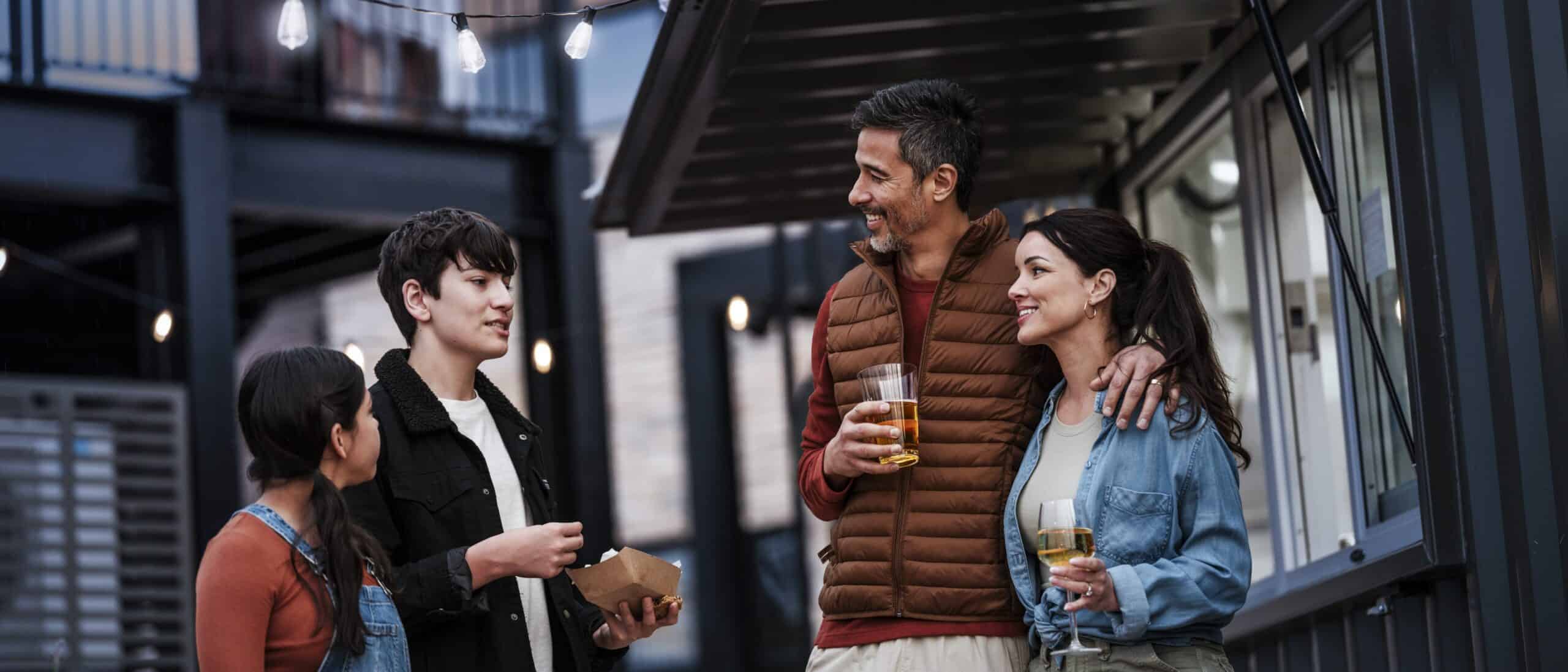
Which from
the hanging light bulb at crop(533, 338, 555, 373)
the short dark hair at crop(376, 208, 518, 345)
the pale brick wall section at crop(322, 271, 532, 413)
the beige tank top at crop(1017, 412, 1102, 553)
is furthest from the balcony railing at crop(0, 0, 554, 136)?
→ the beige tank top at crop(1017, 412, 1102, 553)

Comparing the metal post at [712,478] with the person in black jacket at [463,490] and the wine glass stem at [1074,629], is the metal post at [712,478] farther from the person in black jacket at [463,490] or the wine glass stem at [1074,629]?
the wine glass stem at [1074,629]

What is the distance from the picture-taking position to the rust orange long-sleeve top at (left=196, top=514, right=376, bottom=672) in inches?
108

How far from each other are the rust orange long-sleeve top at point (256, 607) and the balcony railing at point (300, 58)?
6058 mm

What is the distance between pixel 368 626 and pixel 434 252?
0.89 metres

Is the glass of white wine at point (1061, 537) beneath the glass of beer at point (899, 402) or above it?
beneath

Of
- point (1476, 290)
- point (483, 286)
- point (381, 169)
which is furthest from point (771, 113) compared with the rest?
point (381, 169)

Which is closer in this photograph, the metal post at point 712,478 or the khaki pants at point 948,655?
the khaki pants at point 948,655

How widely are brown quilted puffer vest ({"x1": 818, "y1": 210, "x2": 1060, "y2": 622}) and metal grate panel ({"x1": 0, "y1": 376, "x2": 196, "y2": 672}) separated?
584 centimetres

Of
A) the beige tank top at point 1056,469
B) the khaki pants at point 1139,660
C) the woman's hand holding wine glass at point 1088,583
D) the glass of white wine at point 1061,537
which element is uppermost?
the beige tank top at point 1056,469

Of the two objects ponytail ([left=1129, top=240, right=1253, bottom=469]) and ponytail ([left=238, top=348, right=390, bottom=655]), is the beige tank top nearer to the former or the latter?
ponytail ([left=1129, top=240, right=1253, bottom=469])

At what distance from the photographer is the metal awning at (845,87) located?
16.1 feet

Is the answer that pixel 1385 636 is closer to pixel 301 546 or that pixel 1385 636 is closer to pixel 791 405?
pixel 301 546

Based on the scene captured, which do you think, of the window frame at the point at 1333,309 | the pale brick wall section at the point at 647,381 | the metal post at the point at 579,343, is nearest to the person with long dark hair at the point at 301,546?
the window frame at the point at 1333,309

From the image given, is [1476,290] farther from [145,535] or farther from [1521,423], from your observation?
[145,535]
